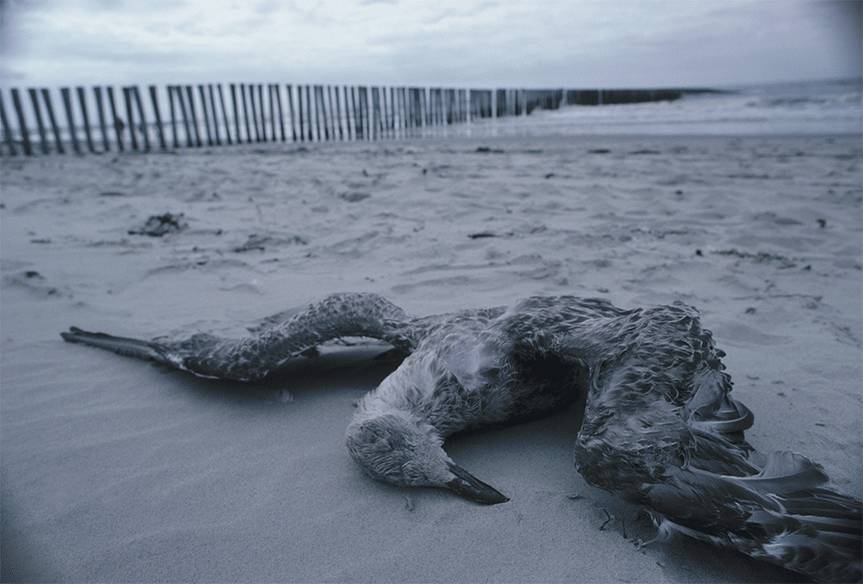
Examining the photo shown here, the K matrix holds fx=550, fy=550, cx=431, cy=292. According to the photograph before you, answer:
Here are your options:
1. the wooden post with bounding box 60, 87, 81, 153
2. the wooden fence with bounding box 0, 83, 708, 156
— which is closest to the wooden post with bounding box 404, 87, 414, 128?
the wooden fence with bounding box 0, 83, 708, 156

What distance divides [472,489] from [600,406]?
0.53 metres

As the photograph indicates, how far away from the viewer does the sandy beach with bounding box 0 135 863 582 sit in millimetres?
1823

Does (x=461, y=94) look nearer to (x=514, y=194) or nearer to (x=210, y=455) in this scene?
(x=514, y=194)

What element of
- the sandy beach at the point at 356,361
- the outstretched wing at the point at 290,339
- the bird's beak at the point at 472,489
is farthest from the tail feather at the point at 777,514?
the outstretched wing at the point at 290,339

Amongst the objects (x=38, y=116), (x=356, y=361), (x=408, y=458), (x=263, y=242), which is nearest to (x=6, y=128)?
(x=38, y=116)

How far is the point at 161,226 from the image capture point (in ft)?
20.8

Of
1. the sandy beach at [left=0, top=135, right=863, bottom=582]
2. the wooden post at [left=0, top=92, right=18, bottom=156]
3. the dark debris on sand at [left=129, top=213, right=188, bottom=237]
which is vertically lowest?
the sandy beach at [left=0, top=135, right=863, bottom=582]

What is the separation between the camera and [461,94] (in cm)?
2945

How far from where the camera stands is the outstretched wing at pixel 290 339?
2.68 metres

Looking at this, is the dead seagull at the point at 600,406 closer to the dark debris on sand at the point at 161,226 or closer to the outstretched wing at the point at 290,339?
the outstretched wing at the point at 290,339

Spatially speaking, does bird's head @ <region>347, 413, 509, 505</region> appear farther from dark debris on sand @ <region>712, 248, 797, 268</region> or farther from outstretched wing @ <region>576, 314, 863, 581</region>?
dark debris on sand @ <region>712, 248, 797, 268</region>

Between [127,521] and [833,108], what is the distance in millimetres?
25631

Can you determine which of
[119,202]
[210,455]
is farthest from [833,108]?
[210,455]

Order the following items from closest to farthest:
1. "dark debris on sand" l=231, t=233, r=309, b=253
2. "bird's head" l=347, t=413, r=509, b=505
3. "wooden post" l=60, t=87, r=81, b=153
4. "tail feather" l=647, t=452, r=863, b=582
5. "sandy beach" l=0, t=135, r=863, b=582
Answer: "tail feather" l=647, t=452, r=863, b=582 → "sandy beach" l=0, t=135, r=863, b=582 → "bird's head" l=347, t=413, r=509, b=505 → "dark debris on sand" l=231, t=233, r=309, b=253 → "wooden post" l=60, t=87, r=81, b=153
